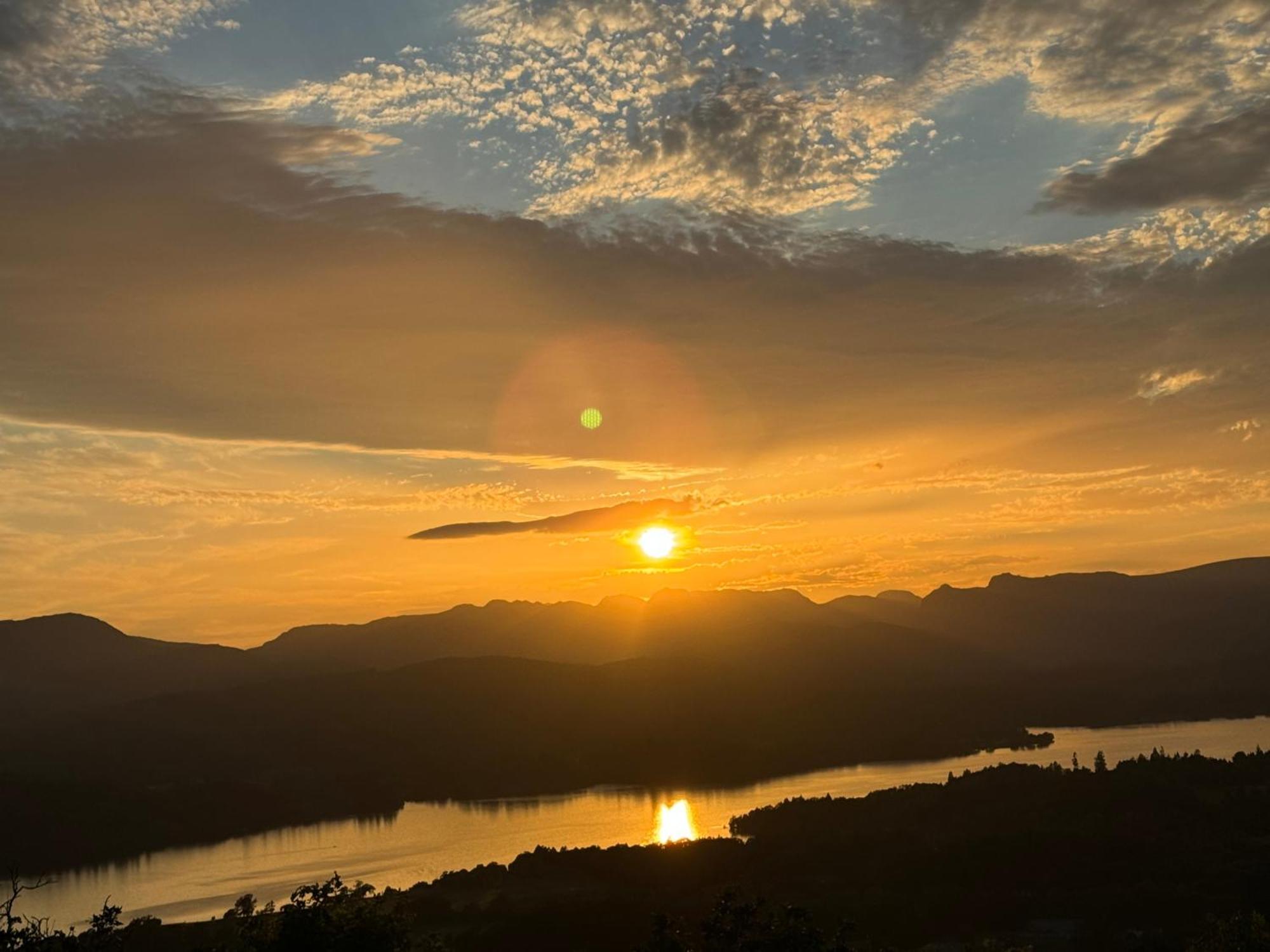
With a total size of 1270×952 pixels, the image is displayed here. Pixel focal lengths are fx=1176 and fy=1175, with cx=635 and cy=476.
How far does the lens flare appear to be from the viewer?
524ft

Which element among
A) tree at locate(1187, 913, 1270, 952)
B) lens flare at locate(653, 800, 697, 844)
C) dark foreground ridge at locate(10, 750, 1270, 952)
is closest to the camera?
tree at locate(1187, 913, 1270, 952)

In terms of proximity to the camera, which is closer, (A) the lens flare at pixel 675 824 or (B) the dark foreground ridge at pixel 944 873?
(B) the dark foreground ridge at pixel 944 873

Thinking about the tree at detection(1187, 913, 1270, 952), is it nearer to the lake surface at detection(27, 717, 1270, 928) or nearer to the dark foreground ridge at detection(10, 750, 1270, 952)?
the dark foreground ridge at detection(10, 750, 1270, 952)

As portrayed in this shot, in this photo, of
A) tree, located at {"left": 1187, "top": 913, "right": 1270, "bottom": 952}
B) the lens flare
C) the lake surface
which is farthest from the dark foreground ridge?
tree, located at {"left": 1187, "top": 913, "right": 1270, "bottom": 952}

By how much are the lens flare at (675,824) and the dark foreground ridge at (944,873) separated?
23.7 feet

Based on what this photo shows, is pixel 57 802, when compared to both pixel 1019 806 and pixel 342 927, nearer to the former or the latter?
pixel 1019 806

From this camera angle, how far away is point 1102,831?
14788 cm

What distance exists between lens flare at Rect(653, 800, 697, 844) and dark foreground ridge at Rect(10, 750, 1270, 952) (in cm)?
723

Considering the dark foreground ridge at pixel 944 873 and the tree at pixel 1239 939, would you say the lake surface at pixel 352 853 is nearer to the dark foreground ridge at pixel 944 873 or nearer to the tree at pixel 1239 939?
the dark foreground ridge at pixel 944 873

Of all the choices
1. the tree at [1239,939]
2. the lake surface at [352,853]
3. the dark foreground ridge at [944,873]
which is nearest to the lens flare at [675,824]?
the lake surface at [352,853]

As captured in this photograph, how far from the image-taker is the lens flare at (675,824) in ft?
524

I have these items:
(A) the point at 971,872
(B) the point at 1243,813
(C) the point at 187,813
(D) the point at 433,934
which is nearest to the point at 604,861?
(A) the point at 971,872

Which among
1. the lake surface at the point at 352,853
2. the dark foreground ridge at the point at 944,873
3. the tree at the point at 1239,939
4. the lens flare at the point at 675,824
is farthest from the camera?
the lens flare at the point at 675,824

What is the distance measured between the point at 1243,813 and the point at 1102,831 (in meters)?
20.1
